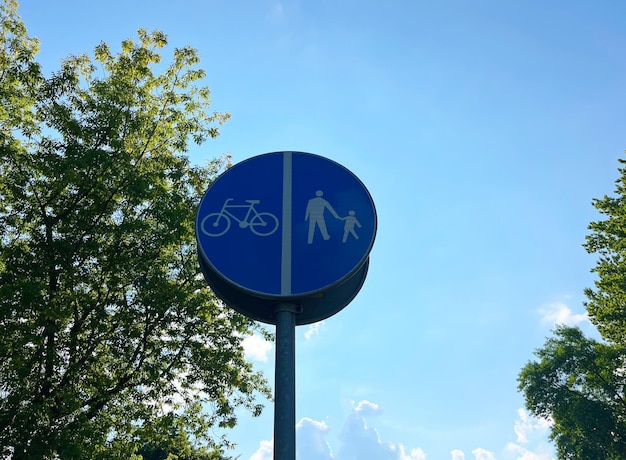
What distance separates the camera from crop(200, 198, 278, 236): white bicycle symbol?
12.3ft

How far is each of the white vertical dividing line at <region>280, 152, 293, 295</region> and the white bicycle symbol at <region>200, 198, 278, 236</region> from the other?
8cm

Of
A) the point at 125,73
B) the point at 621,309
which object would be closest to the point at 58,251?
the point at 125,73

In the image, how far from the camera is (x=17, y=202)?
11.6 meters

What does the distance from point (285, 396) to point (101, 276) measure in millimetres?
9564

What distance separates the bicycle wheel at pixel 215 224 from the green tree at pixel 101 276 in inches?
280

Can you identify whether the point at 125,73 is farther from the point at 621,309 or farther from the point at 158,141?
the point at 621,309

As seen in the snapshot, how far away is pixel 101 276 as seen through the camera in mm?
11789

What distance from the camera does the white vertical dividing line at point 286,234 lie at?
358 centimetres

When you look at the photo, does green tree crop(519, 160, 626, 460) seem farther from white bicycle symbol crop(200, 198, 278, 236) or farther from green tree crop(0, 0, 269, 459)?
white bicycle symbol crop(200, 198, 278, 236)

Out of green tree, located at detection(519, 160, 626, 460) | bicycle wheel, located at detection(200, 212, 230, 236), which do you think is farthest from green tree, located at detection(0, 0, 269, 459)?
green tree, located at detection(519, 160, 626, 460)

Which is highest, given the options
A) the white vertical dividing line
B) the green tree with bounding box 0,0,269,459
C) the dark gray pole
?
the green tree with bounding box 0,0,269,459

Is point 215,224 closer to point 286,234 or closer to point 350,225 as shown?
point 286,234

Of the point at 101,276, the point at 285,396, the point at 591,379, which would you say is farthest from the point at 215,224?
the point at 591,379

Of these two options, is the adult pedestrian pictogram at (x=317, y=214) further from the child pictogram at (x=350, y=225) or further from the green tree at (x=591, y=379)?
the green tree at (x=591, y=379)
